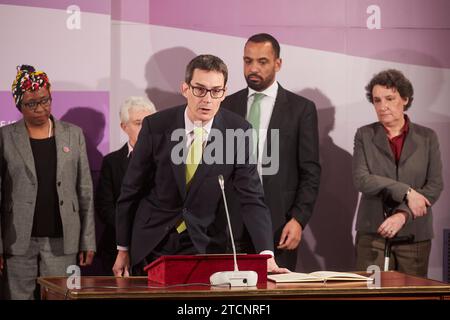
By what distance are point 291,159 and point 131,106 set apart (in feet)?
3.96

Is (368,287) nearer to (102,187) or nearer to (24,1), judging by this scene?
(102,187)

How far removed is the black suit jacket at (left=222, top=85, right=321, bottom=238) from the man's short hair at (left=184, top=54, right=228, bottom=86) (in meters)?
0.21

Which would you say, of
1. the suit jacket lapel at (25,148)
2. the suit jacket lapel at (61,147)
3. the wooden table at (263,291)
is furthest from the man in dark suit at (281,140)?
the wooden table at (263,291)

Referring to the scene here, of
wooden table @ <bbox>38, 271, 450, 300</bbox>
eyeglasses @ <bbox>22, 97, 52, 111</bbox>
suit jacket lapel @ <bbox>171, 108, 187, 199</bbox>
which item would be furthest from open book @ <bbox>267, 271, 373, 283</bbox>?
eyeglasses @ <bbox>22, 97, 52, 111</bbox>

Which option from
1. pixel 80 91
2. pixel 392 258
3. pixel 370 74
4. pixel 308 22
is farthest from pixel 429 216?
pixel 80 91

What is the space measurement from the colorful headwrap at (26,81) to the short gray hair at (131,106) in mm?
546

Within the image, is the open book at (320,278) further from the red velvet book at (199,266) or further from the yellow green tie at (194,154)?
the yellow green tie at (194,154)

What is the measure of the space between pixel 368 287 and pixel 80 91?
313cm

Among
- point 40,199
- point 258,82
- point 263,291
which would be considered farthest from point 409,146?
point 263,291

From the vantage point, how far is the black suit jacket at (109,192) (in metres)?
6.55

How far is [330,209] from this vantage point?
6.88 m

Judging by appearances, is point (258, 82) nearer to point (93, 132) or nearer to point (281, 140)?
point (281, 140)

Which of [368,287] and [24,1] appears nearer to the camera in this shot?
[368,287]

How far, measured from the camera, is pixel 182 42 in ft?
21.9
